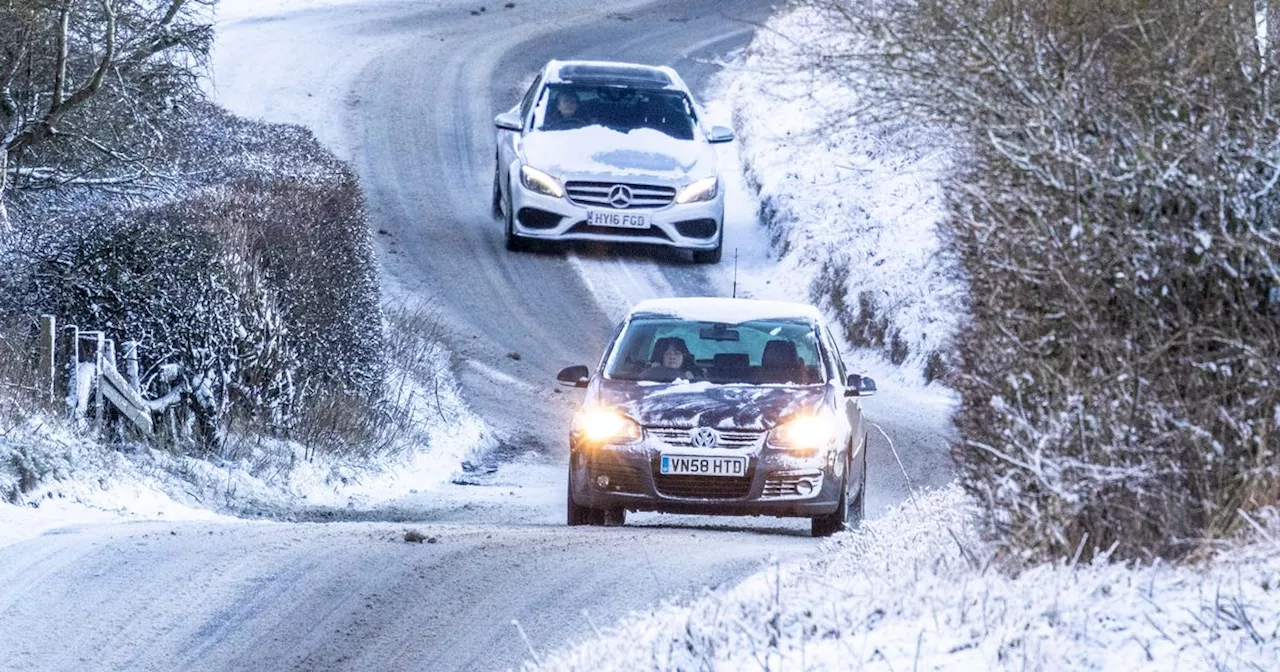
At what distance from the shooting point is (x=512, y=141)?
23.8m

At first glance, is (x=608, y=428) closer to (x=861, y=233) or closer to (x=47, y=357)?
(x=47, y=357)

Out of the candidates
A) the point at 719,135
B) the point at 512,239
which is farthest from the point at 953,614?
the point at 512,239

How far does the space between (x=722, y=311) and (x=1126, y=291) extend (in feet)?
20.1

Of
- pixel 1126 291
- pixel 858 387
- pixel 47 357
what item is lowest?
pixel 47 357

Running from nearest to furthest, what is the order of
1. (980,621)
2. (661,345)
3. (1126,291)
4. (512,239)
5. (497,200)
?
(980,621)
(1126,291)
(661,345)
(512,239)
(497,200)

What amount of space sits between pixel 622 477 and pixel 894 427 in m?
8.71

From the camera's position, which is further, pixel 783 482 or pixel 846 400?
pixel 846 400

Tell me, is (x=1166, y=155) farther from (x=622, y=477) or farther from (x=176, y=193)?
(x=176, y=193)

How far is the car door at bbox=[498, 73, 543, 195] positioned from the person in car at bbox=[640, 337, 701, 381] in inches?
421

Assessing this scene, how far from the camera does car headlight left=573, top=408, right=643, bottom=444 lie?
1147 cm

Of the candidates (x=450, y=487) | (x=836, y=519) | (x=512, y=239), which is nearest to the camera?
(x=836, y=519)

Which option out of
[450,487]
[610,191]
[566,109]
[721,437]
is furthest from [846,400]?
[566,109]

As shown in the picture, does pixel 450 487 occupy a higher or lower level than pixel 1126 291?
lower

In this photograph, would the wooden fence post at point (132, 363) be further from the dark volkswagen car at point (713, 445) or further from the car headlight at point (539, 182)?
the car headlight at point (539, 182)
